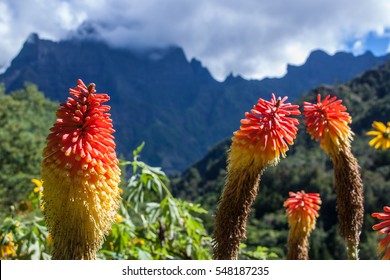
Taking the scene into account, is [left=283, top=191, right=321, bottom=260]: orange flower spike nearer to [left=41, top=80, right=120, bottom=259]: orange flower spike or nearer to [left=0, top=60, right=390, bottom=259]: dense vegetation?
[left=0, top=60, right=390, bottom=259]: dense vegetation

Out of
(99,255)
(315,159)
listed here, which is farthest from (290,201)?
(315,159)

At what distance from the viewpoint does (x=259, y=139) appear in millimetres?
3221

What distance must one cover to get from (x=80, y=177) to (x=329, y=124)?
2.16 meters

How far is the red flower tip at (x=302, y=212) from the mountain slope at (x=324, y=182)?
59.8 metres

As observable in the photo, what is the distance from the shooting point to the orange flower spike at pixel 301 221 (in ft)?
15.2

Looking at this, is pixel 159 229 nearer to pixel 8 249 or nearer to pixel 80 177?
pixel 8 249

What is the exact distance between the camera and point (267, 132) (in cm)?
321

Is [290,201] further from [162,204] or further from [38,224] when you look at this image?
[38,224]

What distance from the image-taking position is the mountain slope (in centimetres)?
8375

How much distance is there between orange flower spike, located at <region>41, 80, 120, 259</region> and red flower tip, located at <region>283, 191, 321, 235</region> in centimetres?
228

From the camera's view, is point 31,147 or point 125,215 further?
point 31,147

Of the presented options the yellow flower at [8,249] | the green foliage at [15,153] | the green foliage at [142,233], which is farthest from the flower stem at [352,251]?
the green foliage at [15,153]

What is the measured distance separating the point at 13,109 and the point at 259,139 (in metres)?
64.3

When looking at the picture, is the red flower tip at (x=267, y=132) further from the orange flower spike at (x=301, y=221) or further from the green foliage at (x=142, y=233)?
the green foliage at (x=142, y=233)
